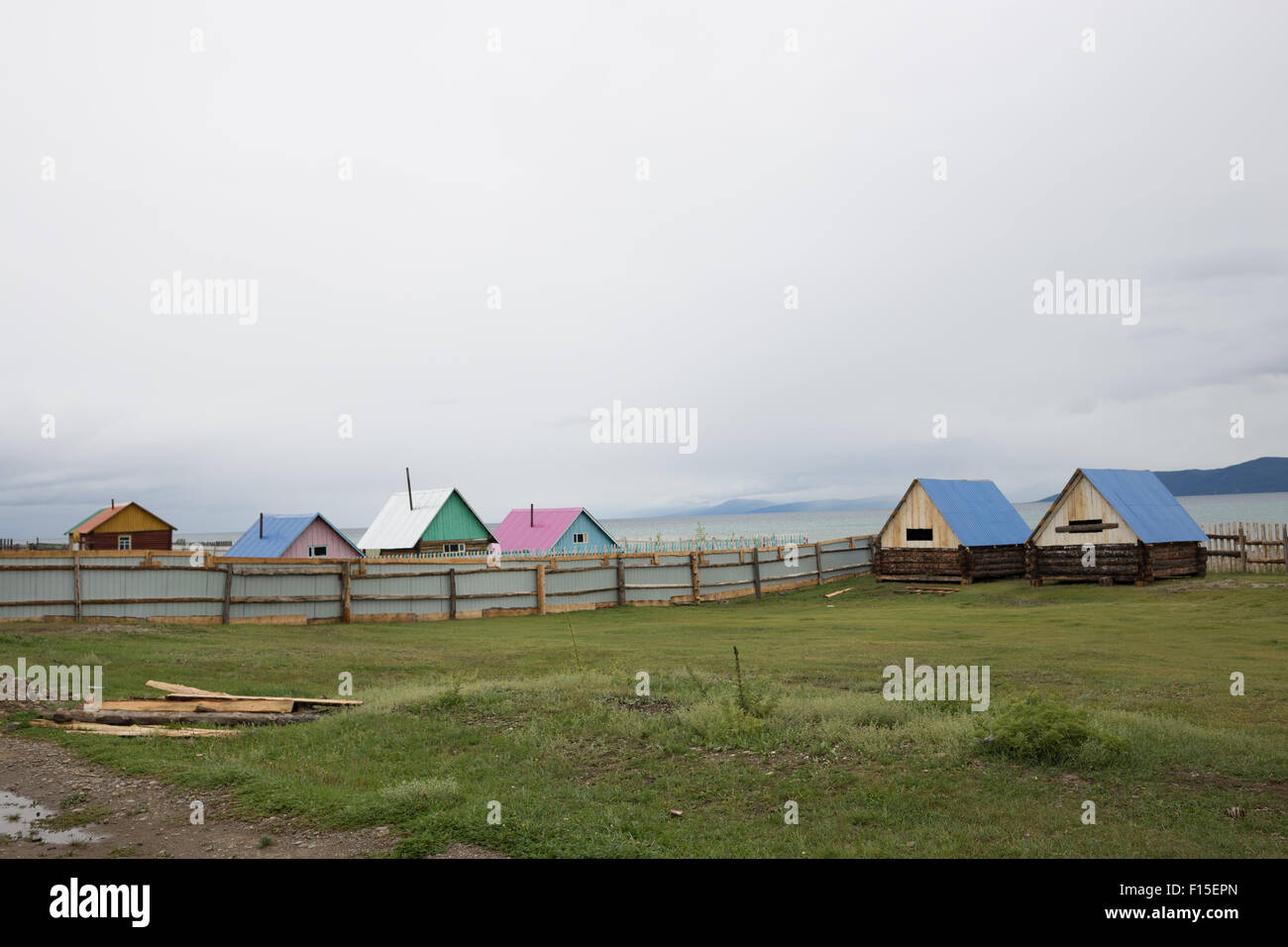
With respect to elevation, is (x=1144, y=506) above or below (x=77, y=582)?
above

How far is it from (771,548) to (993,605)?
34.0ft

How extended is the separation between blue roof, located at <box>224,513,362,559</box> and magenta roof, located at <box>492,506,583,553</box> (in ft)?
28.9

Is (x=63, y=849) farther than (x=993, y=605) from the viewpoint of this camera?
No

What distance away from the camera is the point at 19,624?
21828 mm

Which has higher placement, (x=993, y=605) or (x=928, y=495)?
(x=928, y=495)

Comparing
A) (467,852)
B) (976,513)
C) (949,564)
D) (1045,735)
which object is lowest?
(949,564)

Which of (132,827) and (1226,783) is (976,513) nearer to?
(1226,783)

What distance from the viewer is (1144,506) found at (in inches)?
1372

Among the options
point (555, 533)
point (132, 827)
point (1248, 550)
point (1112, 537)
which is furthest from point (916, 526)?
point (132, 827)

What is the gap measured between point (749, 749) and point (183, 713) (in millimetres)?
7933
